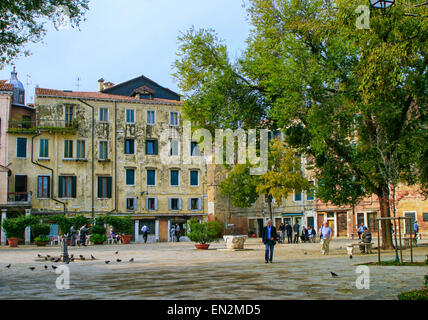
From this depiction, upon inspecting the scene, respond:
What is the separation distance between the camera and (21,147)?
44344mm

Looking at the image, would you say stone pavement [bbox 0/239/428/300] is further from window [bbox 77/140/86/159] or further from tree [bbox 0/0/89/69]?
window [bbox 77/140/86/159]

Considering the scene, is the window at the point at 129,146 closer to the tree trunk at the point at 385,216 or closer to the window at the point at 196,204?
the window at the point at 196,204

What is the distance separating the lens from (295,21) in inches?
843

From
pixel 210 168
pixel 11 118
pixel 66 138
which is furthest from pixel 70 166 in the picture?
pixel 210 168

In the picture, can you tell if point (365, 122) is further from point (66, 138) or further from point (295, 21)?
point (66, 138)

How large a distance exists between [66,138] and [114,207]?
720 cm

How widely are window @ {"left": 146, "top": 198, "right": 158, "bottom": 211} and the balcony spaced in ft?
29.5

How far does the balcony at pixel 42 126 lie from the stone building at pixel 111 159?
0.08 m

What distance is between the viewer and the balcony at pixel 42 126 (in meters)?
44.1

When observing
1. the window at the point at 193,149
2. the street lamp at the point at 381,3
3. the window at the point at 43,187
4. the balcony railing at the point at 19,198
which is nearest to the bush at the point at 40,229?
the balcony railing at the point at 19,198

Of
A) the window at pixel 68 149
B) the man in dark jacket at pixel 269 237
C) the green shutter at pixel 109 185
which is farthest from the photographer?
the green shutter at pixel 109 185

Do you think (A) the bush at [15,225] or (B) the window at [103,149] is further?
(B) the window at [103,149]

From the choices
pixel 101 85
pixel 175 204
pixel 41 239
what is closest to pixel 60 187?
pixel 41 239

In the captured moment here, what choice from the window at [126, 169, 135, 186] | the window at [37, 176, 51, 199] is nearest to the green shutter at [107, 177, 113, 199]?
the window at [126, 169, 135, 186]
